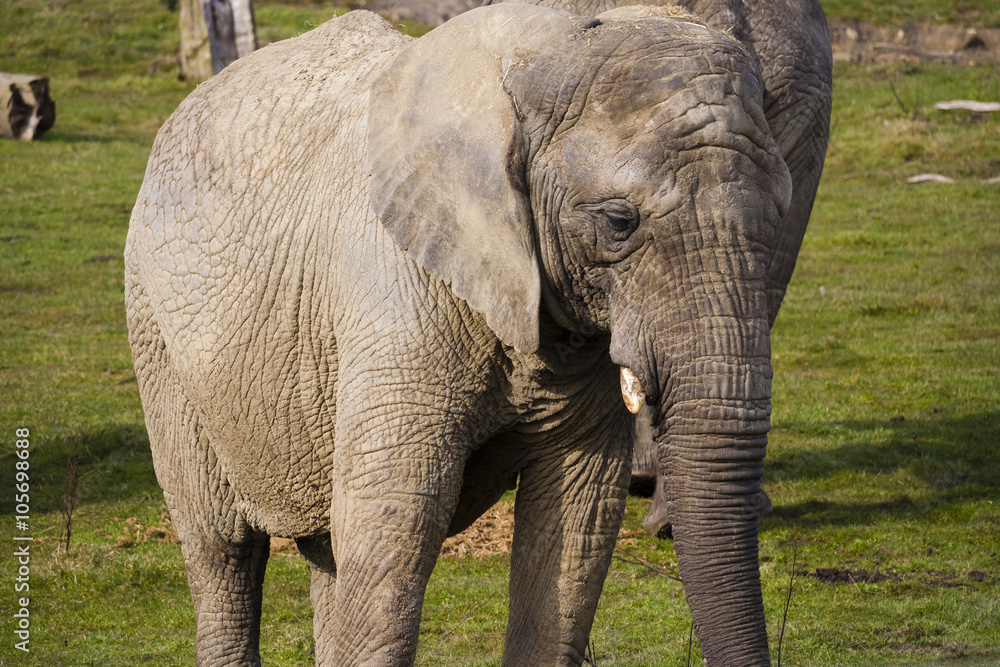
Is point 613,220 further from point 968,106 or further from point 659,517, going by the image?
point 968,106

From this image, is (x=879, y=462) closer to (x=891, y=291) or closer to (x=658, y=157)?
(x=891, y=291)

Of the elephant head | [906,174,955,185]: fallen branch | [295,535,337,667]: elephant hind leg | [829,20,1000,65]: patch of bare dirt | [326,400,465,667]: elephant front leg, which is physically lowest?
[829,20,1000,65]: patch of bare dirt

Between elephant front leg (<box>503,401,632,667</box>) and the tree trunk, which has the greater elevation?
elephant front leg (<box>503,401,632,667</box>)

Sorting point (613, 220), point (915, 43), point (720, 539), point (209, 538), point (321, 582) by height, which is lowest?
point (915, 43)

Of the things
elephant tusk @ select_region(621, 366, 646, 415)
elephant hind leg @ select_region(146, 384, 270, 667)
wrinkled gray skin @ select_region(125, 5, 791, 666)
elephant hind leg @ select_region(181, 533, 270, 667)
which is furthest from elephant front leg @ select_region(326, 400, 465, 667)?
elephant hind leg @ select_region(181, 533, 270, 667)

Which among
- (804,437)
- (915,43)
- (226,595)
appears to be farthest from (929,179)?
(226,595)

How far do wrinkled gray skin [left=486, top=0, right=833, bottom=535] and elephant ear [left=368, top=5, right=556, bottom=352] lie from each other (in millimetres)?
2082

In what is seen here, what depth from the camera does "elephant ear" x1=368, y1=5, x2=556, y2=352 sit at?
327cm

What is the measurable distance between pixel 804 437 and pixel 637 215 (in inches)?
241

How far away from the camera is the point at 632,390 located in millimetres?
3113

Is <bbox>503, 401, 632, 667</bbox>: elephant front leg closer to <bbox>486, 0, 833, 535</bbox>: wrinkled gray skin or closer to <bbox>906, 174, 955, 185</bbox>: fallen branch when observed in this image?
<bbox>486, 0, 833, 535</bbox>: wrinkled gray skin

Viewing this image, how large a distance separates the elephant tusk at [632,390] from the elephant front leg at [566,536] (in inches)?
28.4

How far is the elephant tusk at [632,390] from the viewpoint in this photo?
3104 mm

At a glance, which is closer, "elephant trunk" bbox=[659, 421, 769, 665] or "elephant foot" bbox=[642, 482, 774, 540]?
"elephant trunk" bbox=[659, 421, 769, 665]
